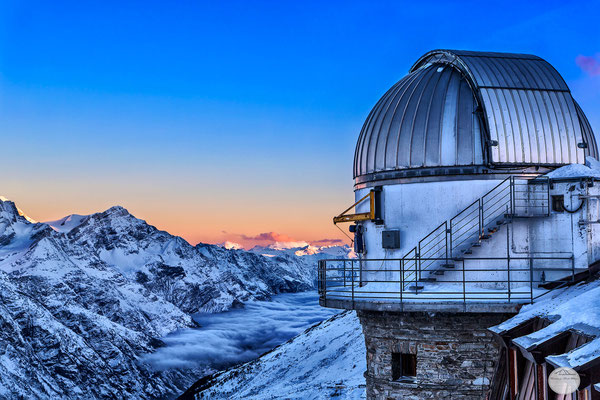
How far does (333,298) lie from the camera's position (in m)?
21.7

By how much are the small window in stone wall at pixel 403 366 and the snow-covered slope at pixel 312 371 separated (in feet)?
57.1

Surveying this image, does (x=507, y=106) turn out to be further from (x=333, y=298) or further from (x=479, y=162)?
(x=333, y=298)

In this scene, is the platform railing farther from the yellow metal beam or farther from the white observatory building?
the yellow metal beam

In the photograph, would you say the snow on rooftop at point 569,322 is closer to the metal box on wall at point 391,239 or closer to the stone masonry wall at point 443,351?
the stone masonry wall at point 443,351

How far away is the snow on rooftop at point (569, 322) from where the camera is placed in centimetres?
1159

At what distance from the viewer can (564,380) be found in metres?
11.8

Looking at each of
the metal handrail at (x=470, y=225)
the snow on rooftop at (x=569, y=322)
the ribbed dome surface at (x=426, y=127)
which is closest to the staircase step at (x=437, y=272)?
the metal handrail at (x=470, y=225)

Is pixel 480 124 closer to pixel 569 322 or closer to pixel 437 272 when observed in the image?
pixel 437 272

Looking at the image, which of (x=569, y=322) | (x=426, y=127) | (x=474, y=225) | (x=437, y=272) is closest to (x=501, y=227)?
(x=474, y=225)

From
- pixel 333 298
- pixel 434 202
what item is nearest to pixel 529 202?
pixel 434 202

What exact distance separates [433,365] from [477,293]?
2.15 meters

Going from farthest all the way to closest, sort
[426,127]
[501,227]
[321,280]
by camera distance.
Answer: [321,280], [426,127], [501,227]

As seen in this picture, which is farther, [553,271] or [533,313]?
[553,271]

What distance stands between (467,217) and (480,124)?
240 cm
